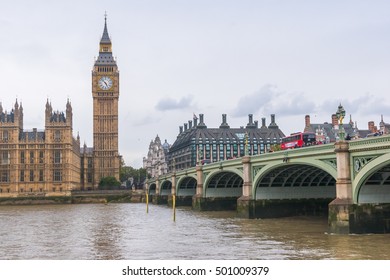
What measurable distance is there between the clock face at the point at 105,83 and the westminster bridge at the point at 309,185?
6142cm

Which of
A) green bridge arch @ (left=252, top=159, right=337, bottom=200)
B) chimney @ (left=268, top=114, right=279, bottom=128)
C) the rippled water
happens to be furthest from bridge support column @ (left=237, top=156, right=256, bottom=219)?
chimney @ (left=268, top=114, right=279, bottom=128)

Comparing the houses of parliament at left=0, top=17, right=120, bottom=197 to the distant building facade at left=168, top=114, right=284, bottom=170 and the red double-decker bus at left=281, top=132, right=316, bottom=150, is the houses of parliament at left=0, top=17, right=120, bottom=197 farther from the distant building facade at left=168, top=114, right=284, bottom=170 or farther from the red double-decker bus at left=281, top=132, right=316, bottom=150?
the red double-decker bus at left=281, top=132, right=316, bottom=150

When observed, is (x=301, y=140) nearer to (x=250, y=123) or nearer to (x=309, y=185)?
(x=309, y=185)

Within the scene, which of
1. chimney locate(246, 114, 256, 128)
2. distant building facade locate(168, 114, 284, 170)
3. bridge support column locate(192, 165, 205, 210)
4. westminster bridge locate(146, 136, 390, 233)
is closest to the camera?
westminster bridge locate(146, 136, 390, 233)

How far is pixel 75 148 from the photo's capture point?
134m

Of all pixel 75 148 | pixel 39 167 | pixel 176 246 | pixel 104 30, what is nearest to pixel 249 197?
pixel 176 246

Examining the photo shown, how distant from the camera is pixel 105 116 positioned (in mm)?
142375

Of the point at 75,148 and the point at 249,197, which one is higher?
the point at 75,148

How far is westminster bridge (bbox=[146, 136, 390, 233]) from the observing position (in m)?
30.8

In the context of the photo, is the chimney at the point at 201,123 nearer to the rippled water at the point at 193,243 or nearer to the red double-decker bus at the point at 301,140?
the red double-decker bus at the point at 301,140

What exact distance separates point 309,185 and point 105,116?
320 ft

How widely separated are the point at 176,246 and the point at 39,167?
9703 centimetres
